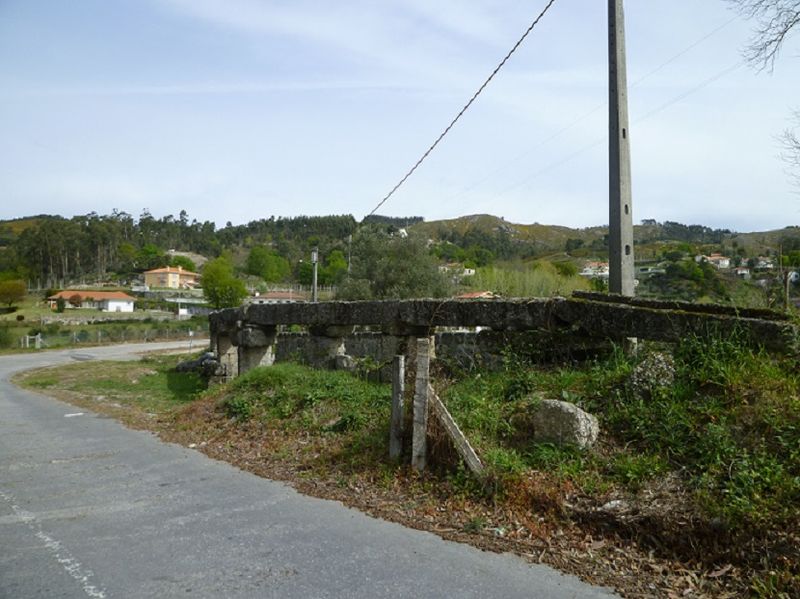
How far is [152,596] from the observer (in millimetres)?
4555

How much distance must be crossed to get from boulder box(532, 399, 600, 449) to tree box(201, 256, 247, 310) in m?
61.5

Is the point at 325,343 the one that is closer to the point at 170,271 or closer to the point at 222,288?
the point at 222,288

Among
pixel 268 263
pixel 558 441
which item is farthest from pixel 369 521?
pixel 268 263

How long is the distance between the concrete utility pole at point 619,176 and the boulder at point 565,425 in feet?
11.7

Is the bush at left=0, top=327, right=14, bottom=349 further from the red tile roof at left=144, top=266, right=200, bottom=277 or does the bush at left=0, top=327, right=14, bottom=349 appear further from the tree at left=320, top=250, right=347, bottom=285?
the red tile roof at left=144, top=266, right=200, bottom=277

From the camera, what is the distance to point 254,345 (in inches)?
566

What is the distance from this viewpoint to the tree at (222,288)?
244 ft

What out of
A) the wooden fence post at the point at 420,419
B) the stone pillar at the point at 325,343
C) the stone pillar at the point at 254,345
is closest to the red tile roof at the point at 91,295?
the stone pillar at the point at 254,345

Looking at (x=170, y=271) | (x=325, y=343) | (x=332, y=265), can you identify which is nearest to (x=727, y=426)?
(x=325, y=343)

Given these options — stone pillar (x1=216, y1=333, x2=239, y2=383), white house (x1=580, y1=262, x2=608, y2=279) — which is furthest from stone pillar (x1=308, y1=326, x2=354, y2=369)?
white house (x1=580, y1=262, x2=608, y2=279)

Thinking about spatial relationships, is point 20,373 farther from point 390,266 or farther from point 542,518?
point 542,518

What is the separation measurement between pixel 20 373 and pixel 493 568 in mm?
30664

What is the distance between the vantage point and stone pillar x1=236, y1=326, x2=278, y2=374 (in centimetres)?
1434

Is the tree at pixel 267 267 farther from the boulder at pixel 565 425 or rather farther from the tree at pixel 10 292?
the boulder at pixel 565 425
